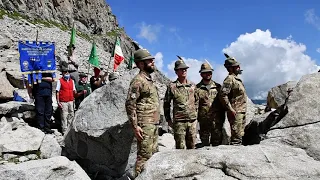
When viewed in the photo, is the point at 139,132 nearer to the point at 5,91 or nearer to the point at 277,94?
the point at 5,91

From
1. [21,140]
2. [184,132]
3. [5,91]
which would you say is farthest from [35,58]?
[184,132]

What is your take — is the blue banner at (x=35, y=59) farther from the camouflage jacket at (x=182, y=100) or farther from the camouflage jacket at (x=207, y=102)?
the camouflage jacket at (x=207, y=102)

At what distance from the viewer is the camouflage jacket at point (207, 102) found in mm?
9047

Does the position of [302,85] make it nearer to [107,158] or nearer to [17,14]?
[107,158]

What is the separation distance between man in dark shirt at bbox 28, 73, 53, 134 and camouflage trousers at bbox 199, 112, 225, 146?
5.26m

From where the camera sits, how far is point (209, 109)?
29.7ft

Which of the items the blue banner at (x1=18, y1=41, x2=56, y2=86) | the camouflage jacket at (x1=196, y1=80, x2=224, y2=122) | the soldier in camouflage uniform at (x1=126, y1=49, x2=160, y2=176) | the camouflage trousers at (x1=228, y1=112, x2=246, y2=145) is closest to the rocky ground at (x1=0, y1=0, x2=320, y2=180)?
the camouflage trousers at (x1=228, y1=112, x2=246, y2=145)

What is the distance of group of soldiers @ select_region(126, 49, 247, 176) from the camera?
7223mm

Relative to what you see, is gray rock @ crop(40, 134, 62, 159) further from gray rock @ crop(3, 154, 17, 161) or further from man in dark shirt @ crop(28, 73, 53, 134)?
man in dark shirt @ crop(28, 73, 53, 134)

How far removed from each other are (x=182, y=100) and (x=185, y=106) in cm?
16

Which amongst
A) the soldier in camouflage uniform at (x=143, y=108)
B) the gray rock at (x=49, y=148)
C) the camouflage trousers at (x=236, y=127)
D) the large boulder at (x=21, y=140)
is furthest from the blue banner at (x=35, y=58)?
the camouflage trousers at (x=236, y=127)

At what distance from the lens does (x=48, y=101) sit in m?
11.5

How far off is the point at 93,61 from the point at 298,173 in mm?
13588

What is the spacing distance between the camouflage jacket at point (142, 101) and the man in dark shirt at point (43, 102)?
5154 mm
